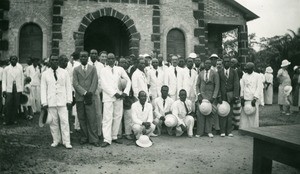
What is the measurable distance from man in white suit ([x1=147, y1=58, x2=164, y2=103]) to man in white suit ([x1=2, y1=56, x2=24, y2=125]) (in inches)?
165

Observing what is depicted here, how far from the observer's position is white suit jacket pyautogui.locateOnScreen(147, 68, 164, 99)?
29.8 ft

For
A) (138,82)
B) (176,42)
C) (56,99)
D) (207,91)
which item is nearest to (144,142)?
(138,82)

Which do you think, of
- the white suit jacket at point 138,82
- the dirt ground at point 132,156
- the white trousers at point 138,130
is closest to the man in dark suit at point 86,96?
the dirt ground at point 132,156

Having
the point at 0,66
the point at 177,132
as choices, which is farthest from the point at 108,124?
the point at 0,66

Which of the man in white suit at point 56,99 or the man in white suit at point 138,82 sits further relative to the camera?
the man in white suit at point 138,82

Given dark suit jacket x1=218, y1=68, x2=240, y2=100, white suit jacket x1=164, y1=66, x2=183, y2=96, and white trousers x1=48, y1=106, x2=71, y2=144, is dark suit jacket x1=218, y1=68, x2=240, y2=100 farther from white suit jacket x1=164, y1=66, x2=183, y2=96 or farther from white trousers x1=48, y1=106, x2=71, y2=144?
white trousers x1=48, y1=106, x2=71, y2=144

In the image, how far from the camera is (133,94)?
851cm

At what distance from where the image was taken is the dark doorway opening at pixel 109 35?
50.2 ft

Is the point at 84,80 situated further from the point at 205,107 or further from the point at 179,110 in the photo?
the point at 205,107

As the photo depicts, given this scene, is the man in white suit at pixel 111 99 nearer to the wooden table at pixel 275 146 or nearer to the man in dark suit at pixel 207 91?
the man in dark suit at pixel 207 91

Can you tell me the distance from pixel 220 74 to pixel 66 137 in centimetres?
438

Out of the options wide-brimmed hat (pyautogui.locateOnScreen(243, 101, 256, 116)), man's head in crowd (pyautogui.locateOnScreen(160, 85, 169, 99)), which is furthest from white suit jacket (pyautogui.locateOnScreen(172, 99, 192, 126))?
wide-brimmed hat (pyautogui.locateOnScreen(243, 101, 256, 116))

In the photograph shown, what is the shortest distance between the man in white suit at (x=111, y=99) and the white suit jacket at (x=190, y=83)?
2.07m

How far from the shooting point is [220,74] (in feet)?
28.5
